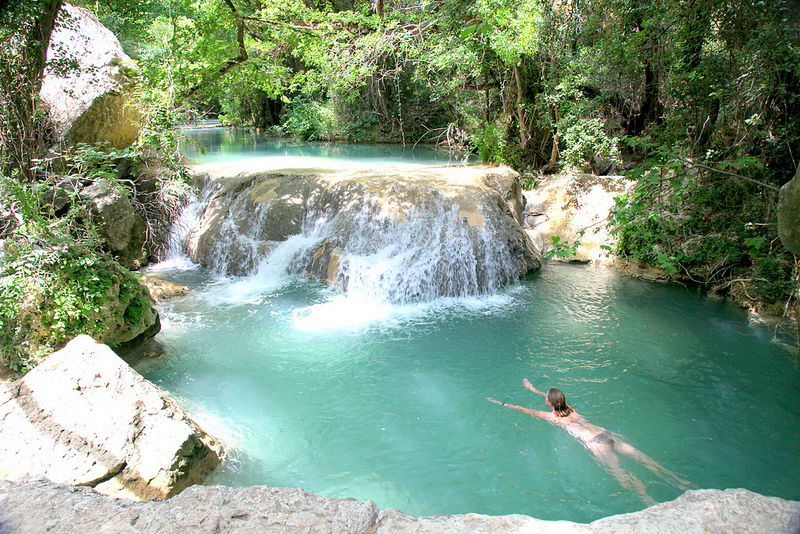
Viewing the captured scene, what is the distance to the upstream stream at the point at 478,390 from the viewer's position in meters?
3.88

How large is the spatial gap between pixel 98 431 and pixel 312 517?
2.26m

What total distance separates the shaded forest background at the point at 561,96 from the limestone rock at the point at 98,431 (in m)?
0.98

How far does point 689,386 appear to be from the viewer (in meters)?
5.27

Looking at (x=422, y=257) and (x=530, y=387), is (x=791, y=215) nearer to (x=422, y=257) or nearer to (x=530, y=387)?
(x=530, y=387)

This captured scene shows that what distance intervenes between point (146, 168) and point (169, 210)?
4.67ft

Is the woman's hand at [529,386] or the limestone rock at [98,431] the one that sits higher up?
the limestone rock at [98,431]

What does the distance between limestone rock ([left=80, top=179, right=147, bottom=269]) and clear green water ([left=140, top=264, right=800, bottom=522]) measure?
202cm

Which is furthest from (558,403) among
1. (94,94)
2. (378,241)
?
(94,94)

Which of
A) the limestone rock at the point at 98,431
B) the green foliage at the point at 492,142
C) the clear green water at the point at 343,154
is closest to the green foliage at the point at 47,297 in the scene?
the limestone rock at the point at 98,431

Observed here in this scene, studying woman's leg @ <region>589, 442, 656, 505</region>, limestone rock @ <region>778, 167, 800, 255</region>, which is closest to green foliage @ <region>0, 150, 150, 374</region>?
woman's leg @ <region>589, 442, 656, 505</region>

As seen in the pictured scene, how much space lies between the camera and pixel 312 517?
226cm

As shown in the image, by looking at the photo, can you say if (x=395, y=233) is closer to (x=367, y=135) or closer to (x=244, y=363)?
(x=244, y=363)

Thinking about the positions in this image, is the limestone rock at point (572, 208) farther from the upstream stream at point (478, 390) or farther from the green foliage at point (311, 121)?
the green foliage at point (311, 121)

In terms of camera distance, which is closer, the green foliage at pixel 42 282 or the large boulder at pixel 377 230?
the green foliage at pixel 42 282
